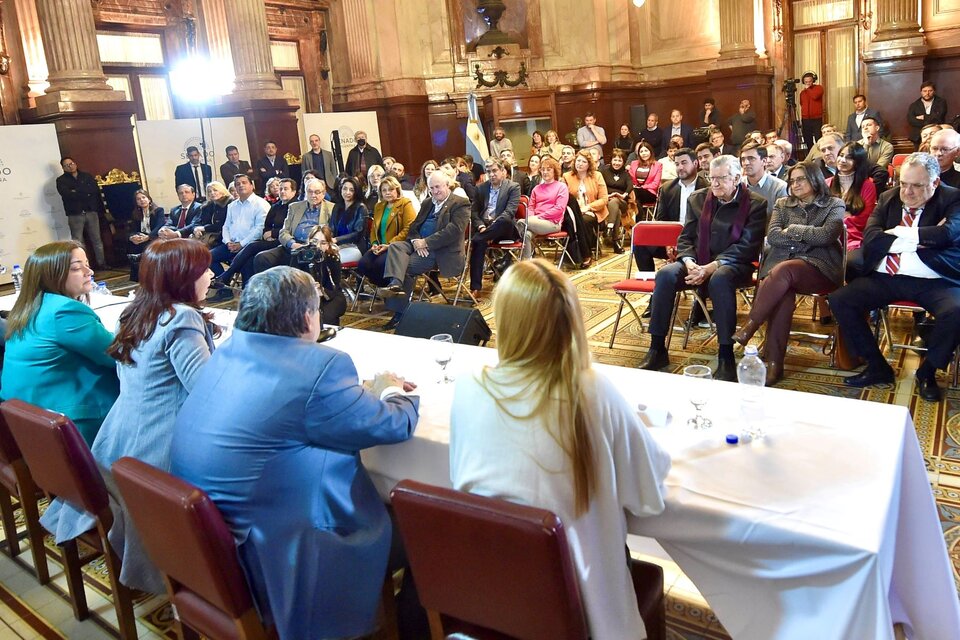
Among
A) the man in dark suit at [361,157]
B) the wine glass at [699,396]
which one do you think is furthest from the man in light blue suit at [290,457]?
the man in dark suit at [361,157]

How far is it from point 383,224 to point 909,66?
9.34 m

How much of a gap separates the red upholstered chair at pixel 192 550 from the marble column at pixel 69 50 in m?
10.2

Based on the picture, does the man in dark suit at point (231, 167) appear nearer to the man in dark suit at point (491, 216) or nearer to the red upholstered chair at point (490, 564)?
the man in dark suit at point (491, 216)

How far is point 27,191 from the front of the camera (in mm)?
9922

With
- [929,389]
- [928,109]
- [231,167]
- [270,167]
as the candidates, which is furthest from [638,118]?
[929,389]

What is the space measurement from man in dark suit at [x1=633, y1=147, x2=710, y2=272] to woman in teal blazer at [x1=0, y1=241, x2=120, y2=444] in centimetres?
385

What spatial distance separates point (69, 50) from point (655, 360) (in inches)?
378

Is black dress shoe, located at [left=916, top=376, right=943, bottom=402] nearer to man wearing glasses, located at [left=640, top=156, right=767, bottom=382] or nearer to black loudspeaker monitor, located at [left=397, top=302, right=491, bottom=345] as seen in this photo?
man wearing glasses, located at [left=640, top=156, right=767, bottom=382]

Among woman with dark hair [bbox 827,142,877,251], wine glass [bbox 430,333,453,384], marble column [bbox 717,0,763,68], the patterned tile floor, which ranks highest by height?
marble column [bbox 717,0,763,68]

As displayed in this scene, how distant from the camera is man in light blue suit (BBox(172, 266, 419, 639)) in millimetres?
1957

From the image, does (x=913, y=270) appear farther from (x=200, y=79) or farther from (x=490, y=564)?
(x=200, y=79)

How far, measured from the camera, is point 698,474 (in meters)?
1.88

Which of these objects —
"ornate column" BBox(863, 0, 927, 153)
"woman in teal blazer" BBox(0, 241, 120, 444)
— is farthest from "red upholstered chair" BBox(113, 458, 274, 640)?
"ornate column" BBox(863, 0, 927, 153)

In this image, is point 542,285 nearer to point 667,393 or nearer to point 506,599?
point 506,599
